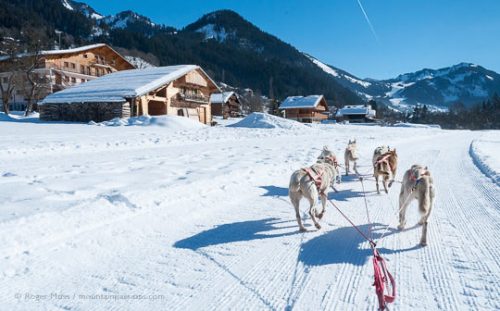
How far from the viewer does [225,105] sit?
6400 cm

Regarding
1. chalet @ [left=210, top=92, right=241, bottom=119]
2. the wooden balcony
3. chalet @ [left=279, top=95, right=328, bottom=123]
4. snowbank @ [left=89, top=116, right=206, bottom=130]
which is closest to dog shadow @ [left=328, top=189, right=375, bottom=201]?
snowbank @ [left=89, top=116, right=206, bottom=130]

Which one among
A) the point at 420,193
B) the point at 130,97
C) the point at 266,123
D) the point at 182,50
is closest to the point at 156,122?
the point at 130,97

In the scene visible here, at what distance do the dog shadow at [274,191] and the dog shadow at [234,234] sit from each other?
5.50ft

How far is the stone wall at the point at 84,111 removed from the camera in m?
27.9

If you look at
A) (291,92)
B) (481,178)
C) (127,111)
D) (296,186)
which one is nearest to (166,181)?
(296,186)

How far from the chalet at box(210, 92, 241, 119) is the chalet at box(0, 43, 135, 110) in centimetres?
1892

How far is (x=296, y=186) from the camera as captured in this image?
4.65m

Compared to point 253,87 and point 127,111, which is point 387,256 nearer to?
point 127,111

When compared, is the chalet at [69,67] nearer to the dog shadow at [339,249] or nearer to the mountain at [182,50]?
the mountain at [182,50]

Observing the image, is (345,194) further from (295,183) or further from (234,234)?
(234,234)

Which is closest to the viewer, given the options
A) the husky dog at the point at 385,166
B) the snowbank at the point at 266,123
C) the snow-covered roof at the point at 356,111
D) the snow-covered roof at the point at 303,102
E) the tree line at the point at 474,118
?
the husky dog at the point at 385,166

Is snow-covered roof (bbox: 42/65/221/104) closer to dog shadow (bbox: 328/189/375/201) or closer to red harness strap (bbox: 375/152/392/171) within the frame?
dog shadow (bbox: 328/189/375/201)

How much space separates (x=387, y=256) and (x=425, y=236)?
2.17ft

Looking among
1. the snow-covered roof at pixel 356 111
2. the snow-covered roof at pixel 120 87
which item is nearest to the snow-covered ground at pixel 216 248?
the snow-covered roof at pixel 120 87
